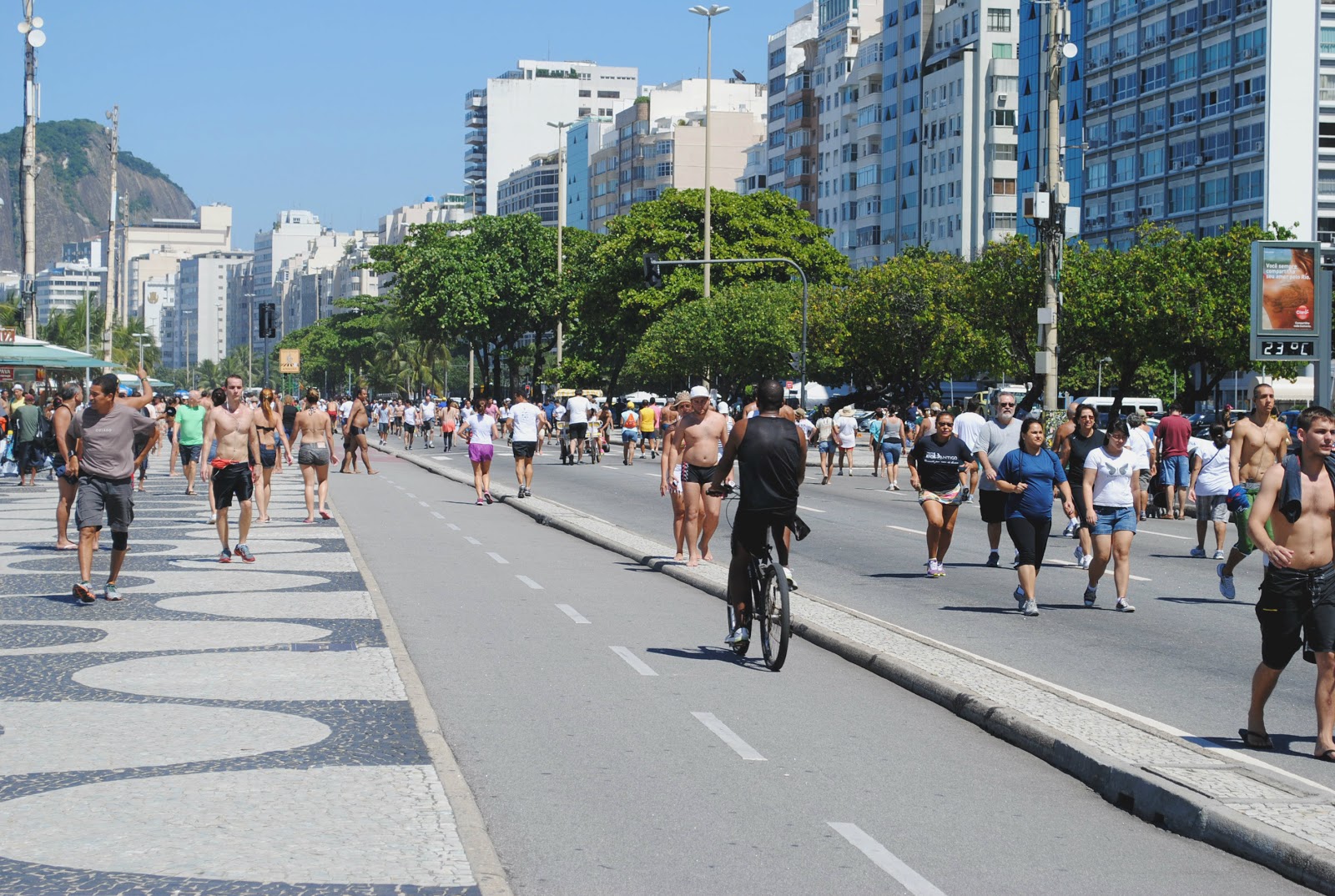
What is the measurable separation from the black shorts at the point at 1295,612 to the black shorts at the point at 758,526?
10.5ft

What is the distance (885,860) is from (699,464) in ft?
33.2

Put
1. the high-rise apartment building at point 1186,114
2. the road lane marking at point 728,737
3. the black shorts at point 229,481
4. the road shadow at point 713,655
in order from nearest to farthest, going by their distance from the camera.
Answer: the road lane marking at point 728,737 < the road shadow at point 713,655 < the black shorts at point 229,481 < the high-rise apartment building at point 1186,114

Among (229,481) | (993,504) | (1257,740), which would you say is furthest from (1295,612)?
(229,481)

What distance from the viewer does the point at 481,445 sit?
92.5 feet

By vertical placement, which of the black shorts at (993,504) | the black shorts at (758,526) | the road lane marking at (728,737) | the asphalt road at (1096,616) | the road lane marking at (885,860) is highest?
the black shorts at (758,526)

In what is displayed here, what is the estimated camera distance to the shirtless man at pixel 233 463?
16859mm

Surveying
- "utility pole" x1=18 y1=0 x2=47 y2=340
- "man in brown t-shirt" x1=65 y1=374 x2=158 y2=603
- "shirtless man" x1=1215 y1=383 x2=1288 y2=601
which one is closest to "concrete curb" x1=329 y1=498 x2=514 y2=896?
"man in brown t-shirt" x1=65 y1=374 x2=158 y2=603

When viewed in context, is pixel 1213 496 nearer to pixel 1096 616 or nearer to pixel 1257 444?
pixel 1257 444

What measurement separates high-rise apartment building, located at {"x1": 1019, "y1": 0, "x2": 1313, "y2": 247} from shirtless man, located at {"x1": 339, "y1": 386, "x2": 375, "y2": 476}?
138ft

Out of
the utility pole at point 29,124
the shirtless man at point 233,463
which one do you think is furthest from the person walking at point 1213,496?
the utility pole at point 29,124

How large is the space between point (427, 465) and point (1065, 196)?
58.8ft

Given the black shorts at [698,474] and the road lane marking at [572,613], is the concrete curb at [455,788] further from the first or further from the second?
the black shorts at [698,474]

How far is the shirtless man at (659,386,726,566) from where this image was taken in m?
16.1

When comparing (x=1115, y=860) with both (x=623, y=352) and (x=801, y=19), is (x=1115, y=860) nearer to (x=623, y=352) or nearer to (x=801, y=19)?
(x=623, y=352)
